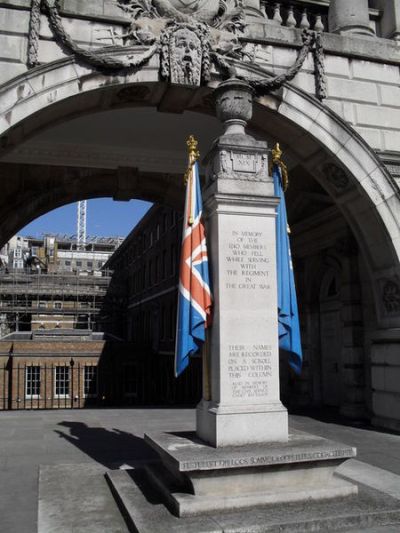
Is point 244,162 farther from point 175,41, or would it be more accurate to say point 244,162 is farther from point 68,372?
point 68,372

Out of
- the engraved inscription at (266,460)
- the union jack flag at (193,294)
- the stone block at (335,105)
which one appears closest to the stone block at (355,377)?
the stone block at (335,105)

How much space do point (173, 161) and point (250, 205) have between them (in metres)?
9.51

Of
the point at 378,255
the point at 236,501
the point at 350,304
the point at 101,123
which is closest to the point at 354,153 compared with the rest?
the point at 378,255

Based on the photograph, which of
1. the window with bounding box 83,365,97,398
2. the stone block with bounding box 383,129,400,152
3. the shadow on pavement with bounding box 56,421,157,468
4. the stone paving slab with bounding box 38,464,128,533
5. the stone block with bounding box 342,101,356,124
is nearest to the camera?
the stone paving slab with bounding box 38,464,128,533

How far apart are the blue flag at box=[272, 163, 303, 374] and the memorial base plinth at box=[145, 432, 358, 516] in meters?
1.24

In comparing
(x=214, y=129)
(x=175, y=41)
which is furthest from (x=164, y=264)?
(x=175, y=41)

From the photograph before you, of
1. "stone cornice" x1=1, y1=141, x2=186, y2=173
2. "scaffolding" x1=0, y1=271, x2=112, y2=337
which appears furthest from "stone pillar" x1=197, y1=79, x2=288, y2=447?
"scaffolding" x1=0, y1=271, x2=112, y2=337

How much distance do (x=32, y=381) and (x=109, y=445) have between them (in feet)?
65.7

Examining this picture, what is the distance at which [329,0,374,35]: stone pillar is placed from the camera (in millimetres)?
12094

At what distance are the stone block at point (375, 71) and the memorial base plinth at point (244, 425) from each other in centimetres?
847

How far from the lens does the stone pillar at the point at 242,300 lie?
586cm

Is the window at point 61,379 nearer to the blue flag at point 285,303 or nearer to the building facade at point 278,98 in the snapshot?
the building facade at point 278,98

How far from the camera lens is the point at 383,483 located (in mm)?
6488

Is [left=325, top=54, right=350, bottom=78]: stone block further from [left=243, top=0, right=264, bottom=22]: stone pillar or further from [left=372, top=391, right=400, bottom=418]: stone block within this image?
[left=372, top=391, right=400, bottom=418]: stone block
